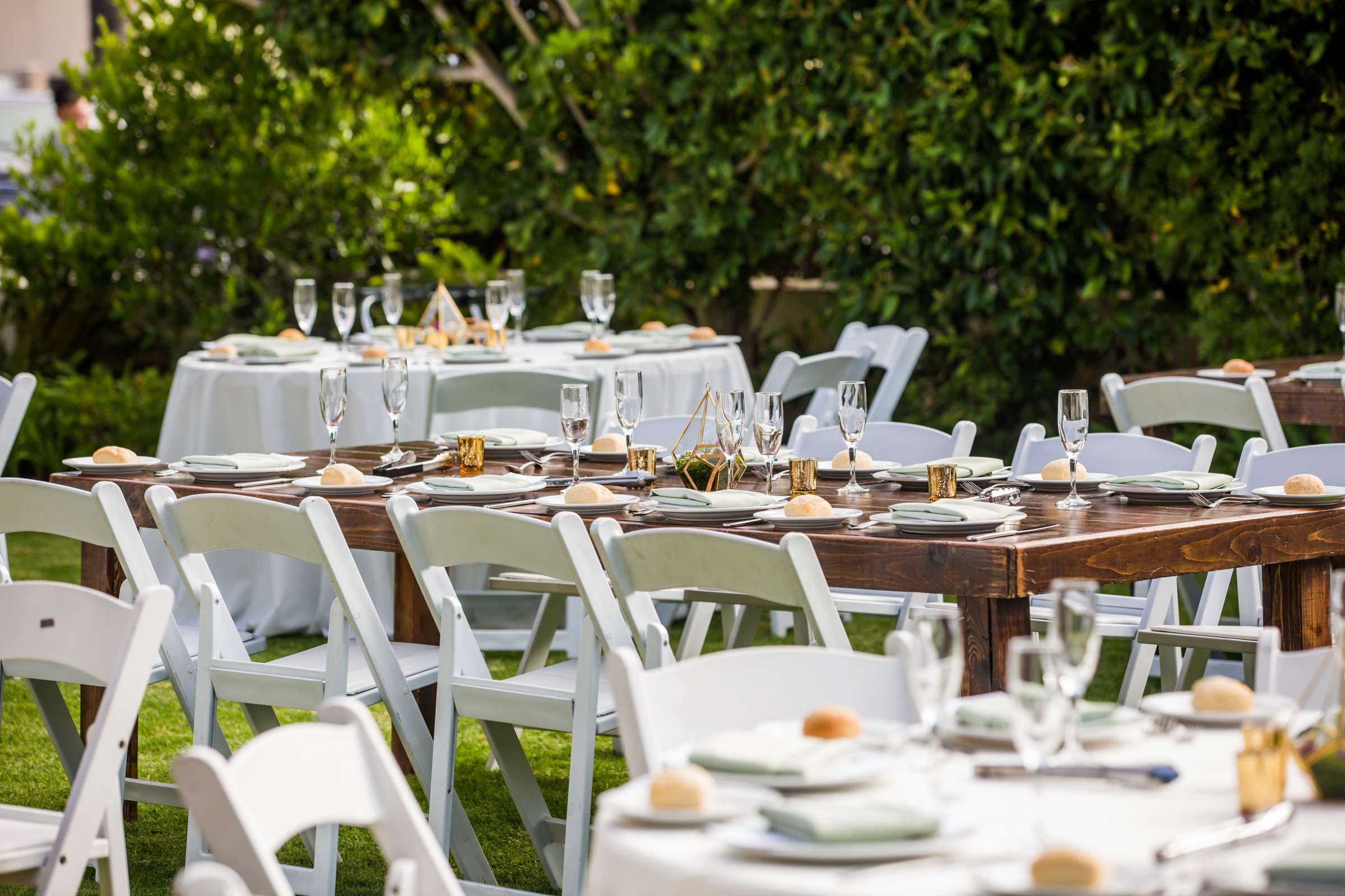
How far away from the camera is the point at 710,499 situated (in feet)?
11.1

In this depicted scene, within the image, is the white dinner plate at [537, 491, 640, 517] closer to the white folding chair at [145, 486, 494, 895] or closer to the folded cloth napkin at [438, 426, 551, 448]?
the white folding chair at [145, 486, 494, 895]

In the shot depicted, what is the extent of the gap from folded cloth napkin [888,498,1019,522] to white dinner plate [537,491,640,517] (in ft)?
1.84

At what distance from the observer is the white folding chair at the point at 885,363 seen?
662 centimetres

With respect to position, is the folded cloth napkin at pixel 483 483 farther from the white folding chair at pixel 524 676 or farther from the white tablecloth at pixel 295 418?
the white tablecloth at pixel 295 418

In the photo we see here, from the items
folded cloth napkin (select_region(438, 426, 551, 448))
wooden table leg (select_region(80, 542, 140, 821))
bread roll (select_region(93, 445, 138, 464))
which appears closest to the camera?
wooden table leg (select_region(80, 542, 140, 821))

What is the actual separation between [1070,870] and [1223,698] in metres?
0.66

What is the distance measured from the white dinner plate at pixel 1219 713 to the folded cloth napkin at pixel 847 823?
1.76ft

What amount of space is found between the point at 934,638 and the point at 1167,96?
20.5 ft

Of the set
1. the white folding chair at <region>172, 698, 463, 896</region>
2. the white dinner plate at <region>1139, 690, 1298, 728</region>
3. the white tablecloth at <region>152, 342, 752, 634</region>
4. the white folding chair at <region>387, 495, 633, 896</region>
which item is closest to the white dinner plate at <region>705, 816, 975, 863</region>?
the white folding chair at <region>172, 698, 463, 896</region>

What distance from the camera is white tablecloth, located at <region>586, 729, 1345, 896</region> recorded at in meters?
1.54

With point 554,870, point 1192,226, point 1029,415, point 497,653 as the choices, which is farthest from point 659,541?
point 1029,415

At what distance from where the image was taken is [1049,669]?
1.72 metres

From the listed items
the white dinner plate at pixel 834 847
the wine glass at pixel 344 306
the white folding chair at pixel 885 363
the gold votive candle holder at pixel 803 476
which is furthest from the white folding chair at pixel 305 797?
the white folding chair at pixel 885 363

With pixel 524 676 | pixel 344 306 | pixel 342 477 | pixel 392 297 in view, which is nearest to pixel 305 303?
pixel 344 306
